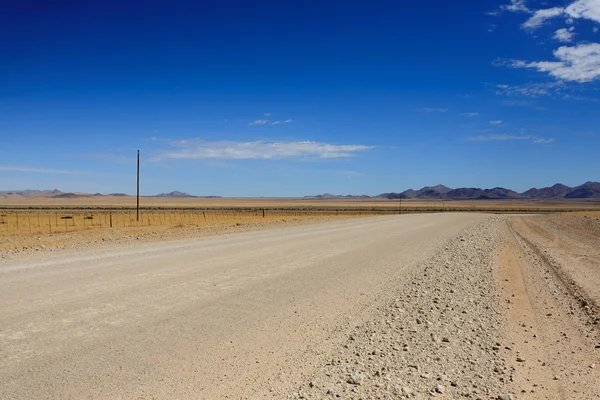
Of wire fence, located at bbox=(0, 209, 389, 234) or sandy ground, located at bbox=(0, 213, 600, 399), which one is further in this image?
wire fence, located at bbox=(0, 209, 389, 234)

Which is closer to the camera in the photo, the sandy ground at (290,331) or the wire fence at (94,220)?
the sandy ground at (290,331)

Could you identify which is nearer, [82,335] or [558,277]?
[82,335]

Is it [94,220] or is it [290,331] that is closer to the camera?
[290,331]

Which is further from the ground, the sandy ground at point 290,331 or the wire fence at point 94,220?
the sandy ground at point 290,331

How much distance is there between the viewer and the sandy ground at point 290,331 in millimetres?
5344

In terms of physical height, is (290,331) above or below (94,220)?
above

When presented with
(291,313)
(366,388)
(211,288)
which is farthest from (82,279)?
(366,388)

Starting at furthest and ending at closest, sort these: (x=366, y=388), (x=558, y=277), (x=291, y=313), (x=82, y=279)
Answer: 1. (x=558, y=277)
2. (x=82, y=279)
3. (x=291, y=313)
4. (x=366, y=388)

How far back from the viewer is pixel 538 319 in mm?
8656

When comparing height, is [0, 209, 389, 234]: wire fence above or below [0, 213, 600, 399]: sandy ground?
below

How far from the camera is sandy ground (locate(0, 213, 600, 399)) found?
534cm

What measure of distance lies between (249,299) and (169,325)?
2.33 metres

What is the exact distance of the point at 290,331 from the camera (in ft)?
24.5

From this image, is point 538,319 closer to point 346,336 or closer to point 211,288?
point 346,336
